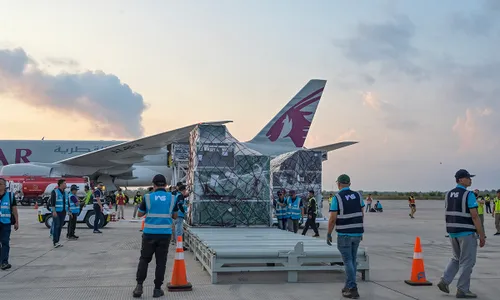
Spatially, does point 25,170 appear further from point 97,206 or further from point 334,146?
point 334,146

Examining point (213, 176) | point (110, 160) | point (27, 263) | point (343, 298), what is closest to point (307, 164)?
point (213, 176)

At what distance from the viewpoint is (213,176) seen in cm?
1420

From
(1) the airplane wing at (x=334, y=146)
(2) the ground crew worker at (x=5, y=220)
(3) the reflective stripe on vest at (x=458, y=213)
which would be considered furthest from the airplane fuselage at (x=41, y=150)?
(3) the reflective stripe on vest at (x=458, y=213)

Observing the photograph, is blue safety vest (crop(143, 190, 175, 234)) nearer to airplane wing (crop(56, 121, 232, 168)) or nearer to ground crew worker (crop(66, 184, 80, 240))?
ground crew worker (crop(66, 184, 80, 240))

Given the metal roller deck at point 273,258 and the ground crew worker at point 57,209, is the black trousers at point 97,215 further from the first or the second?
the metal roller deck at point 273,258

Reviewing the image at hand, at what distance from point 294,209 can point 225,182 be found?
2408 mm

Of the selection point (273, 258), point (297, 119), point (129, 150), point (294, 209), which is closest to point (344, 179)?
point (273, 258)

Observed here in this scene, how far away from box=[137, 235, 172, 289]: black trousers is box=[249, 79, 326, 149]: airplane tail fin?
25.8 meters

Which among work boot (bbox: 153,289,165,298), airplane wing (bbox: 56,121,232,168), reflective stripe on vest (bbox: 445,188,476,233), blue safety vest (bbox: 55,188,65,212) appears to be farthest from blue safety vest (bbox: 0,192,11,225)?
airplane wing (bbox: 56,121,232,168)

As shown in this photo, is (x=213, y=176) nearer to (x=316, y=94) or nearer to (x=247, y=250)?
(x=247, y=250)

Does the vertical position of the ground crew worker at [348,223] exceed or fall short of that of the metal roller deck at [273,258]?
it exceeds it

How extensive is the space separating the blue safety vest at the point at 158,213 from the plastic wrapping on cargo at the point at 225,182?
21.0ft

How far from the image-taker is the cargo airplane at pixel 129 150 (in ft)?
107

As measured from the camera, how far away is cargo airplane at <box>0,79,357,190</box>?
3275 centimetres
